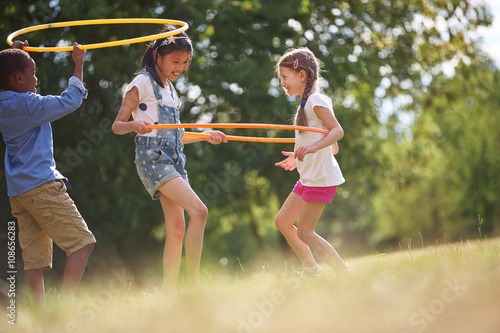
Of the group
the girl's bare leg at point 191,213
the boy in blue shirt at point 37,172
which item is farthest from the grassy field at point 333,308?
the girl's bare leg at point 191,213

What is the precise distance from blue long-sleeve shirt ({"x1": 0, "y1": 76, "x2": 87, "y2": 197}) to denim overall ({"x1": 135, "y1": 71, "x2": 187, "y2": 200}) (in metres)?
0.73

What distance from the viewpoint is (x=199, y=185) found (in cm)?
1395

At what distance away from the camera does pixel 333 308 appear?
3.26m

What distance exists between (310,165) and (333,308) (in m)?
1.98

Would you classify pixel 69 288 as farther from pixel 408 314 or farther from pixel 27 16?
pixel 27 16

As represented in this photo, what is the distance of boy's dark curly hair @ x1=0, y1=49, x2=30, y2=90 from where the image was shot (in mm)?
4527

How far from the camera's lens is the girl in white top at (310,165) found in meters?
4.88

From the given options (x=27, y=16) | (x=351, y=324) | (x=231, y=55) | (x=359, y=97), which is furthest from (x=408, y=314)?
(x=359, y=97)

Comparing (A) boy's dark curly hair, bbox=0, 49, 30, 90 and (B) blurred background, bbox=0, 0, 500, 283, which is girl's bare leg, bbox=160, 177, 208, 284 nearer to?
(A) boy's dark curly hair, bbox=0, 49, 30, 90

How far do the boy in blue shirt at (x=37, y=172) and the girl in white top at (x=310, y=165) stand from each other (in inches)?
70.5

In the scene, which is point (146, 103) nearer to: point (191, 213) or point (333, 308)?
point (191, 213)

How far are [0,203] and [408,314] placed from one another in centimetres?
1001

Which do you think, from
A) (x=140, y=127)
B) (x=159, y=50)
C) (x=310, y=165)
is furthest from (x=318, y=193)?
(x=159, y=50)

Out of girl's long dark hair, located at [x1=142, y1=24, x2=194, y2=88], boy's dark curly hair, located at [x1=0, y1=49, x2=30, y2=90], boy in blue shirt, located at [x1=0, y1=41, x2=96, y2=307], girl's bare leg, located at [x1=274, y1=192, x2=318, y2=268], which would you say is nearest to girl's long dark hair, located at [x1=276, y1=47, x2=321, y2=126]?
girl's bare leg, located at [x1=274, y1=192, x2=318, y2=268]
